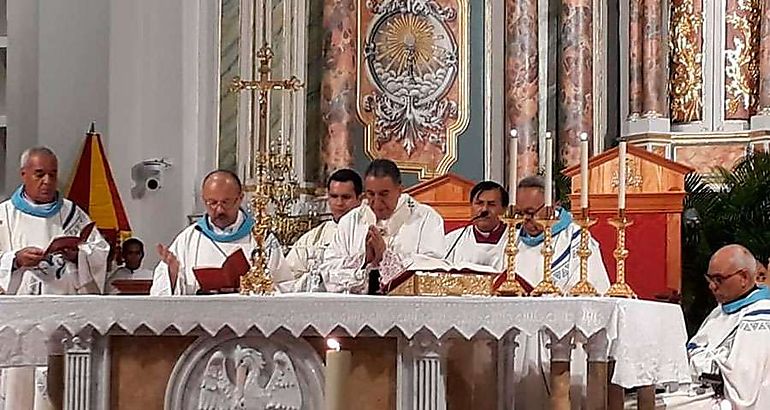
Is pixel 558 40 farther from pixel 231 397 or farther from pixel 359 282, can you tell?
pixel 231 397

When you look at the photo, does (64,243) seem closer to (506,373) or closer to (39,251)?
(39,251)

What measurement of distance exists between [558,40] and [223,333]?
6464 millimetres

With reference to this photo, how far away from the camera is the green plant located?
9.44 m

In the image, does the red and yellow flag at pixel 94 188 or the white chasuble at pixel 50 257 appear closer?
the white chasuble at pixel 50 257

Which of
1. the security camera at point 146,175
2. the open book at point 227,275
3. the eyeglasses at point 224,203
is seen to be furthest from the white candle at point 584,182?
the security camera at point 146,175

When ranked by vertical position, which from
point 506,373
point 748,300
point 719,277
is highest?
point 719,277

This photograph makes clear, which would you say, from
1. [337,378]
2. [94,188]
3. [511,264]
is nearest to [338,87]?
[94,188]

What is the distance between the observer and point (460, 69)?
36.2 ft

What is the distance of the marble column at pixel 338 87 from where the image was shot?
1070 centimetres

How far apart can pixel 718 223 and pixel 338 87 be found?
3097 millimetres

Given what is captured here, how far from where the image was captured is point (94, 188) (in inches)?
373

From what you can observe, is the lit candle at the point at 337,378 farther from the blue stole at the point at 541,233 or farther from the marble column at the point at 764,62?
the marble column at the point at 764,62

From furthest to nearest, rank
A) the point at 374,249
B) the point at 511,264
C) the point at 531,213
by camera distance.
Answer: the point at 531,213, the point at 374,249, the point at 511,264

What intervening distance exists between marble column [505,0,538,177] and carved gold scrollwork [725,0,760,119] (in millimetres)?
1495
